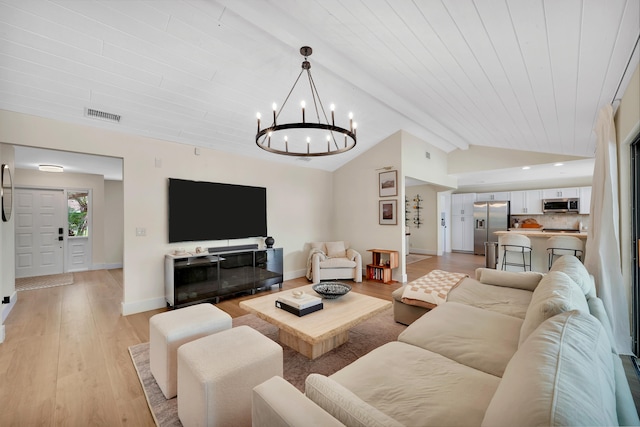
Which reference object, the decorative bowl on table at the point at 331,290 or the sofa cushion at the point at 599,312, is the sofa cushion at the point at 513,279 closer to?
the sofa cushion at the point at 599,312

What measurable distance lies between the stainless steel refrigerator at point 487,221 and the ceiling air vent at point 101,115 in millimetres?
9305

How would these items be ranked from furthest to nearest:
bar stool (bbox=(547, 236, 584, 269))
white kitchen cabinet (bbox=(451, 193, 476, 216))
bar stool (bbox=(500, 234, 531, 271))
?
1. white kitchen cabinet (bbox=(451, 193, 476, 216))
2. bar stool (bbox=(500, 234, 531, 271))
3. bar stool (bbox=(547, 236, 584, 269))

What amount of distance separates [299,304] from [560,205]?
27.5 feet

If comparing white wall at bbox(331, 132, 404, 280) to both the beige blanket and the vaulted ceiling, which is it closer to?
the vaulted ceiling

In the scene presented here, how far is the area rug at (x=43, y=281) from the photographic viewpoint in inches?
195

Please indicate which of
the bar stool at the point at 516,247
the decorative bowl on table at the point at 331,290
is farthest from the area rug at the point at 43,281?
the bar stool at the point at 516,247

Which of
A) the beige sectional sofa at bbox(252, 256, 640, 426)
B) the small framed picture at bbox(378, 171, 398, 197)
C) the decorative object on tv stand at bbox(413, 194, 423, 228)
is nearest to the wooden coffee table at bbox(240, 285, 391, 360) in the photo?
the beige sectional sofa at bbox(252, 256, 640, 426)

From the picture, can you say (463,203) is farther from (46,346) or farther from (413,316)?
(46,346)

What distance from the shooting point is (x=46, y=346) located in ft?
8.92

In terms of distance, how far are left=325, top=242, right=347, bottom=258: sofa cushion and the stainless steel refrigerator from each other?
528 centimetres

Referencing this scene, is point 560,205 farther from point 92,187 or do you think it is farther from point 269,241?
point 92,187

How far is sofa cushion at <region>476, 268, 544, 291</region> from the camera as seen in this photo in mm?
2879

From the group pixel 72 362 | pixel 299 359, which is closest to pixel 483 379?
pixel 299 359

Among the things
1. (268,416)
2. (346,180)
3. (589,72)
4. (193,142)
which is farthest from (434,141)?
(268,416)
